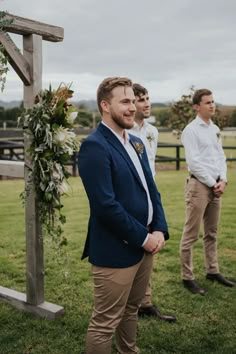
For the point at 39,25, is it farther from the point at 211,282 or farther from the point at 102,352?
the point at 211,282

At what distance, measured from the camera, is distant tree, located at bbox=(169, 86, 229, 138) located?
19.9 metres

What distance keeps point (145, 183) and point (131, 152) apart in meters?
0.24

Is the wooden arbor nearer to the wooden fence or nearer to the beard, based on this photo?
the beard

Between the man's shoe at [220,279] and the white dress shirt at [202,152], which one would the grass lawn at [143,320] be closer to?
Result: the man's shoe at [220,279]

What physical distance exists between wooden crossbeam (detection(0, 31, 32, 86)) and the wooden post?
0.16 ft

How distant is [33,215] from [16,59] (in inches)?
55.8

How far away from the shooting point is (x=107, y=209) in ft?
8.59

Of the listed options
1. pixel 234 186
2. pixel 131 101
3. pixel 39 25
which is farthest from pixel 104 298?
pixel 234 186

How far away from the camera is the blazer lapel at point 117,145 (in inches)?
109

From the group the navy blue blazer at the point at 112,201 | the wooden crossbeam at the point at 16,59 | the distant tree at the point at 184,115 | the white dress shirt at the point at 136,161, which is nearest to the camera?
the navy blue blazer at the point at 112,201

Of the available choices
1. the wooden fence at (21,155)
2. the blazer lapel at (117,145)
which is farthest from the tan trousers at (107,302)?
the wooden fence at (21,155)

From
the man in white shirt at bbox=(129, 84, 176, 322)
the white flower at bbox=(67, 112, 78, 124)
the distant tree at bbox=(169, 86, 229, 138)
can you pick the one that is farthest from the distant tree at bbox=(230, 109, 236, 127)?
the white flower at bbox=(67, 112, 78, 124)

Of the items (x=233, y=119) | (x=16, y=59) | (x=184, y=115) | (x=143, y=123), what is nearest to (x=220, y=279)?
(x=143, y=123)

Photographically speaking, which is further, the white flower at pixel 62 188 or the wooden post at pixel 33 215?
the wooden post at pixel 33 215
